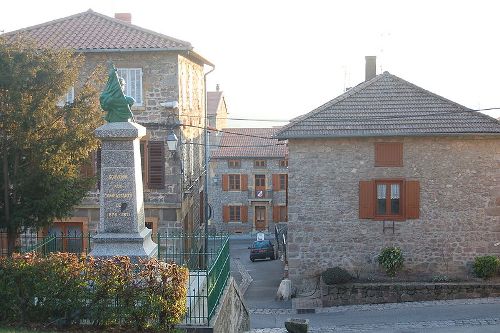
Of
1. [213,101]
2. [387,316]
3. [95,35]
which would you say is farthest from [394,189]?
[213,101]

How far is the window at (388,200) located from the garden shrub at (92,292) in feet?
35.5

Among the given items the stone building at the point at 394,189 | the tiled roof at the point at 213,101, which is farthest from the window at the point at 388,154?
the tiled roof at the point at 213,101

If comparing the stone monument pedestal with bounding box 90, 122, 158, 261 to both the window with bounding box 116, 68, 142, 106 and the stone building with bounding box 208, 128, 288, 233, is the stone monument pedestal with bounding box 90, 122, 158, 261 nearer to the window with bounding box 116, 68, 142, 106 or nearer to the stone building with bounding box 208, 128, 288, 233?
the window with bounding box 116, 68, 142, 106

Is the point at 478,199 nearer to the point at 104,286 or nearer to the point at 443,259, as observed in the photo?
the point at 443,259

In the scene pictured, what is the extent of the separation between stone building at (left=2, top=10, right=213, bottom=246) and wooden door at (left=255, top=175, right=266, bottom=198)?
18496 mm

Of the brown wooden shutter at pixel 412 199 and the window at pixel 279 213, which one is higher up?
the brown wooden shutter at pixel 412 199

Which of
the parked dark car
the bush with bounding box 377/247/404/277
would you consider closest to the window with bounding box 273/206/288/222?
the parked dark car

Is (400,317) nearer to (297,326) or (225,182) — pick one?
(297,326)

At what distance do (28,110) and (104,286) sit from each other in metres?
5.09

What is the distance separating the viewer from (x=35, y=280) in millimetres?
9016

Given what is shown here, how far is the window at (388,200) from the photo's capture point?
61.8 feet

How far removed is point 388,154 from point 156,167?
726cm

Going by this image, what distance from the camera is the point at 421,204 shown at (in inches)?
738

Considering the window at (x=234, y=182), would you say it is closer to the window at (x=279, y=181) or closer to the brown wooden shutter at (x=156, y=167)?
the window at (x=279, y=181)
